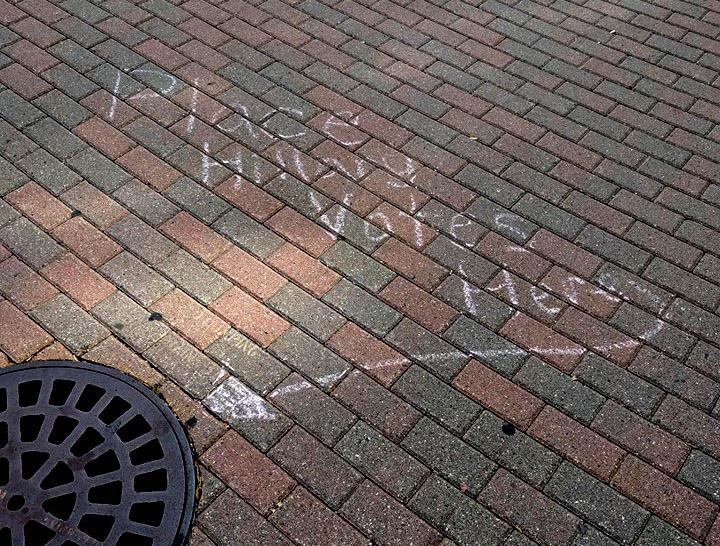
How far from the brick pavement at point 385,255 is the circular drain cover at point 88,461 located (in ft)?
0.35

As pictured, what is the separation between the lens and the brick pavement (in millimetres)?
2760

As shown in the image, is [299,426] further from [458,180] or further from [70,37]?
[70,37]

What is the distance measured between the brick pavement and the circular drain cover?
107 millimetres

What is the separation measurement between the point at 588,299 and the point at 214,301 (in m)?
1.66

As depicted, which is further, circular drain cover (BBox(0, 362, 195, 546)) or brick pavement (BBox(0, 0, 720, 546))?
brick pavement (BBox(0, 0, 720, 546))

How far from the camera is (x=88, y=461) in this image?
2.72 metres

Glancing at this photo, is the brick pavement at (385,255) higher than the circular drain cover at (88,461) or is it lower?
higher

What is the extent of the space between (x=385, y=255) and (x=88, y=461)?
1.55 metres

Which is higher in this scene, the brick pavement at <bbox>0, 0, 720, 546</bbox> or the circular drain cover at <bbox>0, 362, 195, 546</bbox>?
the brick pavement at <bbox>0, 0, 720, 546</bbox>

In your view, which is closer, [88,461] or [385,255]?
[88,461]

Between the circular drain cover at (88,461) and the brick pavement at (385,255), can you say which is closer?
the circular drain cover at (88,461)

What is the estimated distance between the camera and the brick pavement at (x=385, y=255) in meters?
2.76

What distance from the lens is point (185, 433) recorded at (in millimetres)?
2822

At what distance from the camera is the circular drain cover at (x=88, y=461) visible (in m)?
2.56
